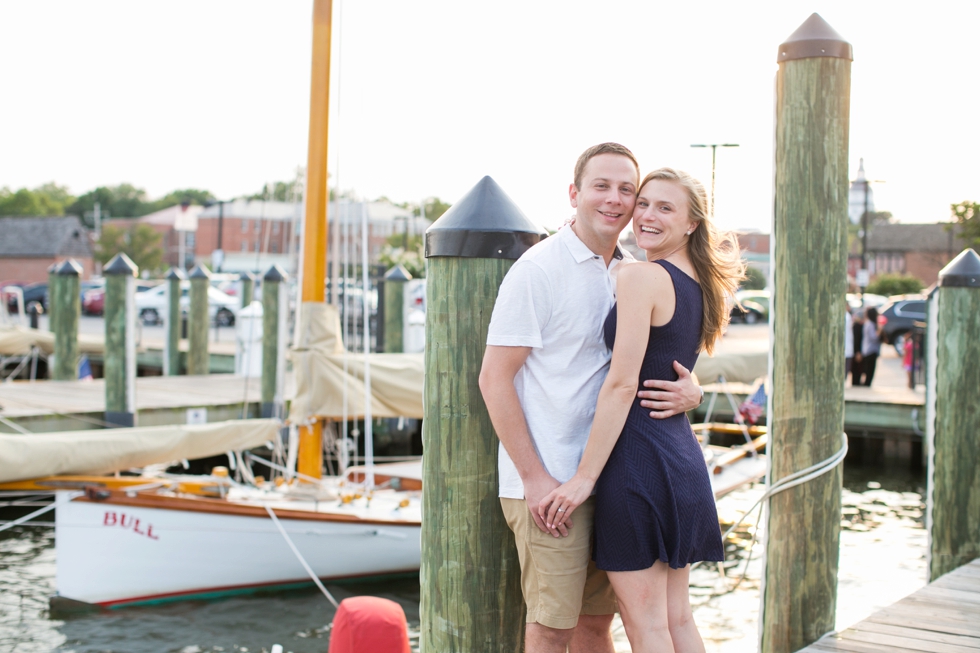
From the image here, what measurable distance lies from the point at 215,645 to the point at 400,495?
7.21 feet

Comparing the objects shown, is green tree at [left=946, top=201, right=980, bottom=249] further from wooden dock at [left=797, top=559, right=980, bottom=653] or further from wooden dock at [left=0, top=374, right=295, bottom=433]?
wooden dock at [left=797, top=559, right=980, bottom=653]

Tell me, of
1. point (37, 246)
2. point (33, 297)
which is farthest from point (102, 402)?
point (37, 246)

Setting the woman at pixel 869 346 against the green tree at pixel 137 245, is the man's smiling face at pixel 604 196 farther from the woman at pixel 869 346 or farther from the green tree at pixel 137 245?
the green tree at pixel 137 245

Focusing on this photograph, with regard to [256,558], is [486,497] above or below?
above

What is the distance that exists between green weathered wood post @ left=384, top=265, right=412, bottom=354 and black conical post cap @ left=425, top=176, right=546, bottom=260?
39.8ft

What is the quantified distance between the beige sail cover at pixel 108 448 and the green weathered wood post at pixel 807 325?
18.1ft

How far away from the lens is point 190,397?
13.7m

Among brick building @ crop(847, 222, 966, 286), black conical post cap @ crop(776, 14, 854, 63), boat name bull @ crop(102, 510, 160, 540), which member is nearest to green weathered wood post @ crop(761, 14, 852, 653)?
black conical post cap @ crop(776, 14, 854, 63)

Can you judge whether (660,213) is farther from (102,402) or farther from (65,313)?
(65,313)

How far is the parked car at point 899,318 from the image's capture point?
25078mm

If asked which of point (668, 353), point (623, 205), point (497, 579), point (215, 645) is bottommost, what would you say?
point (215, 645)

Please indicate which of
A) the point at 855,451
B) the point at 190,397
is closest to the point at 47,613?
the point at 190,397

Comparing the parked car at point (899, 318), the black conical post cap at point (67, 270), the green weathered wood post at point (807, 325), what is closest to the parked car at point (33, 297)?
the black conical post cap at point (67, 270)

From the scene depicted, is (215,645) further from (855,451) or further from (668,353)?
(855,451)
